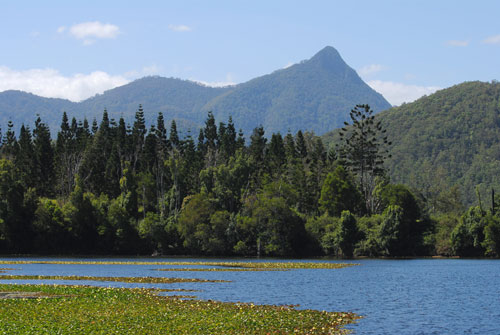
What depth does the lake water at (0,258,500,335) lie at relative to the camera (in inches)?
1535

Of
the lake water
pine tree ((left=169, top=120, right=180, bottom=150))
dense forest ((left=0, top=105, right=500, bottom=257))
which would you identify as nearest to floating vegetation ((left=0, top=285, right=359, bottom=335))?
the lake water

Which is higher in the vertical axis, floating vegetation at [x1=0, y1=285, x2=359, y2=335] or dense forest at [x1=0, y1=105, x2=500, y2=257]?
dense forest at [x1=0, y1=105, x2=500, y2=257]

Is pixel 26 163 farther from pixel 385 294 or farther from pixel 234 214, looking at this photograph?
pixel 385 294

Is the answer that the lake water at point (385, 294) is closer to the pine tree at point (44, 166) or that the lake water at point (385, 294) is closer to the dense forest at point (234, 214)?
the dense forest at point (234, 214)

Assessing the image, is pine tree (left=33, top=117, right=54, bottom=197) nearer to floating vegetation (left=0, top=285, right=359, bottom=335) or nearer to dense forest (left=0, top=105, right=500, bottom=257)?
dense forest (left=0, top=105, right=500, bottom=257)

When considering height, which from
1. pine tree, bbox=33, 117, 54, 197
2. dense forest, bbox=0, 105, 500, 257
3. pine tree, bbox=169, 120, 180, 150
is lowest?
dense forest, bbox=0, 105, 500, 257

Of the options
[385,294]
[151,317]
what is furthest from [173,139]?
[151,317]

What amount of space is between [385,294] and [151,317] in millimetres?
25053

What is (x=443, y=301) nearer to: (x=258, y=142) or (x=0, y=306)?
(x=0, y=306)

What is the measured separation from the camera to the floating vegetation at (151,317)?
32844 millimetres

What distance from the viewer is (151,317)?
121ft

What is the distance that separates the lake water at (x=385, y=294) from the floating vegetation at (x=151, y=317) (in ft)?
12.4

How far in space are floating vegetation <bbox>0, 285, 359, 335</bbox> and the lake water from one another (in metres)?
3.78

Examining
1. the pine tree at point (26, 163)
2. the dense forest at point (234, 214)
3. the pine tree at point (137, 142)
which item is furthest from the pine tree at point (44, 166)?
the pine tree at point (137, 142)
